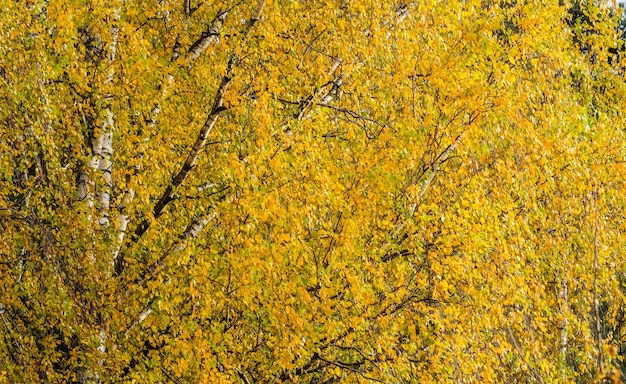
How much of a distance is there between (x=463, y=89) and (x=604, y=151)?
4.24 m

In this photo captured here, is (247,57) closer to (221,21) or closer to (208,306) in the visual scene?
(221,21)

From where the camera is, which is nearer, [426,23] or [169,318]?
[169,318]

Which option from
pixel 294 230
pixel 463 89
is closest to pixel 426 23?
pixel 463 89

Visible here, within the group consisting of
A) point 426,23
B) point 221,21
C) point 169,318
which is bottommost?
point 169,318

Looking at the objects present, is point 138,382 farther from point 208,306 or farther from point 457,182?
point 457,182

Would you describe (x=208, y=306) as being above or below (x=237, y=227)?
below

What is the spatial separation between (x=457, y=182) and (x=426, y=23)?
241cm

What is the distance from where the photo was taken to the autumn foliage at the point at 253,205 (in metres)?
8.26

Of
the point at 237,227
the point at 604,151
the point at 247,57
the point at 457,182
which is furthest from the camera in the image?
the point at 604,151

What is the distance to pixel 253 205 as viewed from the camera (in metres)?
7.93

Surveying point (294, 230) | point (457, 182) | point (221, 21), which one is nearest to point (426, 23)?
point (457, 182)

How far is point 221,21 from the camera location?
31.0 ft

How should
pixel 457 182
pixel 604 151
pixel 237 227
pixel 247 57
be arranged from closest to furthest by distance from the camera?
pixel 237 227 → pixel 247 57 → pixel 457 182 → pixel 604 151

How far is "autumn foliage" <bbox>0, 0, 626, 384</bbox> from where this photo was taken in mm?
8258
